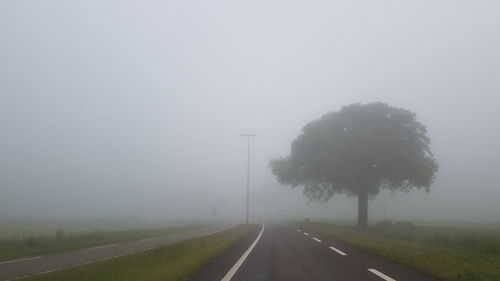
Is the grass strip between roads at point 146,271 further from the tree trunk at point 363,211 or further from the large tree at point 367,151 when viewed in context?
the tree trunk at point 363,211

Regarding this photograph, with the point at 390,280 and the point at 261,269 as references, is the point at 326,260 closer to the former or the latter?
the point at 261,269

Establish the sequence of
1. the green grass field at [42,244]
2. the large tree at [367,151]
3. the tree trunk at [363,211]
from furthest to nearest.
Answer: the tree trunk at [363,211] → the large tree at [367,151] → the green grass field at [42,244]

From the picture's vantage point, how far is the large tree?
4381cm

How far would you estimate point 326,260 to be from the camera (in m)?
16.1

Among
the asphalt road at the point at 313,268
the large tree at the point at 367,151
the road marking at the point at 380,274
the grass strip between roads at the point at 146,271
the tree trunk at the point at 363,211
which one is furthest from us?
the tree trunk at the point at 363,211

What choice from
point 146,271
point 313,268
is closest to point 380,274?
point 313,268

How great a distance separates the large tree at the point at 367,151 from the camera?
43.8m

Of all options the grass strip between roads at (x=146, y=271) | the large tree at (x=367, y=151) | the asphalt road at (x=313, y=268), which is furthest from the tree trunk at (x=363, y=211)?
the grass strip between roads at (x=146, y=271)

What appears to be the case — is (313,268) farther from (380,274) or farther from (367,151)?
(367,151)

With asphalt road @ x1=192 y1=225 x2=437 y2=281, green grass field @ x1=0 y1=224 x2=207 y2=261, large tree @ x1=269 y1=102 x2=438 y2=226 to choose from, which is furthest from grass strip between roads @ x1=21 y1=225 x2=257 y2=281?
large tree @ x1=269 y1=102 x2=438 y2=226

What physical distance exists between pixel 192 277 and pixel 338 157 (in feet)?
114

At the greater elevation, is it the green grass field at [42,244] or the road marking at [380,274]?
the road marking at [380,274]

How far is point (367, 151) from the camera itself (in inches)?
1705

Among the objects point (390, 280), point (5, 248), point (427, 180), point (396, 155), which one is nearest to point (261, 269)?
point (390, 280)
